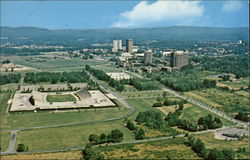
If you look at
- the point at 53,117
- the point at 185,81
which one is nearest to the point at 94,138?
the point at 53,117

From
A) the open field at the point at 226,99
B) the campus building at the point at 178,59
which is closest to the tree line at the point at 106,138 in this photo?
the open field at the point at 226,99

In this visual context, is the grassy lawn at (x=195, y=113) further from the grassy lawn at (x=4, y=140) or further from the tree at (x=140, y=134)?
the grassy lawn at (x=4, y=140)

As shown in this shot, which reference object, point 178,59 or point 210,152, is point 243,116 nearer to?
point 210,152

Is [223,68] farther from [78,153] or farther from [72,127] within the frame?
[78,153]

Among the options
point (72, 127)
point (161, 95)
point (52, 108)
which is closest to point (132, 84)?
point (161, 95)

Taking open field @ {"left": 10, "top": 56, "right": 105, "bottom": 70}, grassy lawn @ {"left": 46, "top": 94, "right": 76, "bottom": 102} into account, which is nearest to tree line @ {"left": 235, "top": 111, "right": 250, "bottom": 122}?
grassy lawn @ {"left": 46, "top": 94, "right": 76, "bottom": 102}
